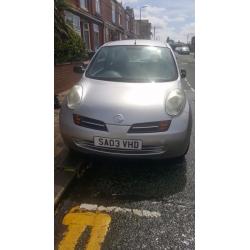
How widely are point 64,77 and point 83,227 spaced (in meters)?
1.03

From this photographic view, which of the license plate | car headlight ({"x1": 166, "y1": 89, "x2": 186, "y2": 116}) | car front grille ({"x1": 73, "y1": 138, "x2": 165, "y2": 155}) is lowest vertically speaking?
car front grille ({"x1": 73, "y1": 138, "x2": 165, "y2": 155})

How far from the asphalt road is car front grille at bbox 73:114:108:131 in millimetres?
403

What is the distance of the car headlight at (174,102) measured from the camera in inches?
84.0

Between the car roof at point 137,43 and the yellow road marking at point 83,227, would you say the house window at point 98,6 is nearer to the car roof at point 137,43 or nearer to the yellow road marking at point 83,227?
the car roof at point 137,43

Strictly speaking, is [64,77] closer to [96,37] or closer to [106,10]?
[96,37]

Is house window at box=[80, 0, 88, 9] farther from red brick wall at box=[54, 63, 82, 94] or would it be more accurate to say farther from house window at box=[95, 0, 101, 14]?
red brick wall at box=[54, 63, 82, 94]

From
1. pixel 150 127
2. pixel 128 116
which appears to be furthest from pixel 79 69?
pixel 150 127

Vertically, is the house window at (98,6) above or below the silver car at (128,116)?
above

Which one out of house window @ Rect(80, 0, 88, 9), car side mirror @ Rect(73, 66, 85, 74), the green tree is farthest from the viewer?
car side mirror @ Rect(73, 66, 85, 74)

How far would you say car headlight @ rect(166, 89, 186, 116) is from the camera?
213 cm

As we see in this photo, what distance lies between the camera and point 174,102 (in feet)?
Answer: 7.09

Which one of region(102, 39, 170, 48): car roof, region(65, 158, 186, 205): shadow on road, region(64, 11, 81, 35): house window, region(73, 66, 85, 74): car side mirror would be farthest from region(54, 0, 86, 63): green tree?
region(65, 158, 186, 205): shadow on road

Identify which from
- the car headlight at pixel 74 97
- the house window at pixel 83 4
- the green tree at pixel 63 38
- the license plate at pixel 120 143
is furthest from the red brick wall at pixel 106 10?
the license plate at pixel 120 143
